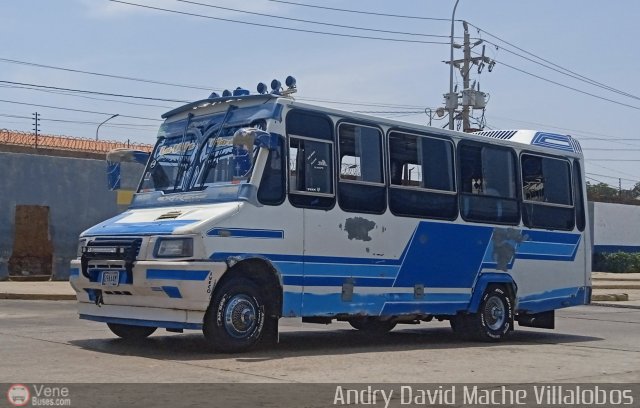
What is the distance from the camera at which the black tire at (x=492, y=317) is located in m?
13.2

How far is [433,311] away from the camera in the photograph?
496 inches

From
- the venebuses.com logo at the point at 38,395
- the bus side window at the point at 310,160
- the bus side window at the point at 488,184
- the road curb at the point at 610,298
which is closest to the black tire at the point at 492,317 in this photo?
the bus side window at the point at 488,184

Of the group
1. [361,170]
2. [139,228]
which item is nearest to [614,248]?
[361,170]

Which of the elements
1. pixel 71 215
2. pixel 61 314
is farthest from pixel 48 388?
pixel 71 215

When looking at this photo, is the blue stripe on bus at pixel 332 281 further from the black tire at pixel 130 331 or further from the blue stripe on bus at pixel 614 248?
the blue stripe on bus at pixel 614 248

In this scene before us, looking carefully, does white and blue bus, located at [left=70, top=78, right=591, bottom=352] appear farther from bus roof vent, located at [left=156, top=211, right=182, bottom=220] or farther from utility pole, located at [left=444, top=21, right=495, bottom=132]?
utility pole, located at [left=444, top=21, right=495, bottom=132]

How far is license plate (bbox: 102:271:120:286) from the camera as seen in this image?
33.9 ft

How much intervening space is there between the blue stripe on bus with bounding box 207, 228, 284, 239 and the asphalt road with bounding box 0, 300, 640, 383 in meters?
1.29

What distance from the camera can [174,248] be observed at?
9930 millimetres

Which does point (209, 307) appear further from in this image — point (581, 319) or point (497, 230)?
point (581, 319)

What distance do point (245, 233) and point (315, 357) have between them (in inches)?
62.4

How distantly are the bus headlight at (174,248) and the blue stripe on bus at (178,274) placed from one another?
0.56ft

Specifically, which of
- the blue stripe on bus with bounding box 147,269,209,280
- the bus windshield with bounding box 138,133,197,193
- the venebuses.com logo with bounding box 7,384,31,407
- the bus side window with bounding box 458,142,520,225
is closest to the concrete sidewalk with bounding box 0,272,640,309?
the bus windshield with bounding box 138,133,197,193

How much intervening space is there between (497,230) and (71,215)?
16334 millimetres
